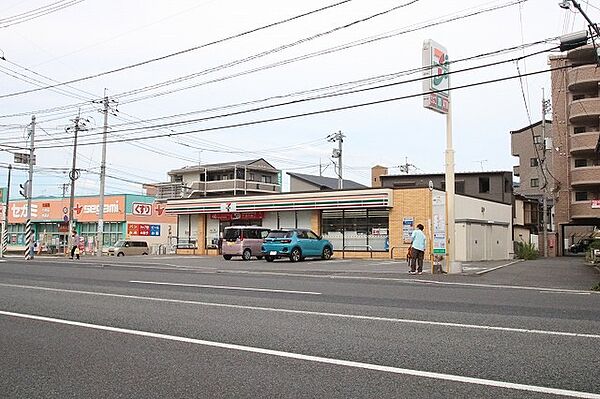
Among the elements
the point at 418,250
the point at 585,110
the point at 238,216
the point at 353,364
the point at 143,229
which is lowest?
the point at 353,364

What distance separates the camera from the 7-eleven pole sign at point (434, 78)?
18.4m

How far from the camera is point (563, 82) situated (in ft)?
141

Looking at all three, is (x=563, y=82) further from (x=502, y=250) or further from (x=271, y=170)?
(x=271, y=170)

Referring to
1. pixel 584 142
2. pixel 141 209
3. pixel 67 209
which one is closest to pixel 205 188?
pixel 141 209

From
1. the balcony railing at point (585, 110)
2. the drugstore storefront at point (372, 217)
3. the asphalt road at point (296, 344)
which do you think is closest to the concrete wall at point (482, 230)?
the drugstore storefront at point (372, 217)

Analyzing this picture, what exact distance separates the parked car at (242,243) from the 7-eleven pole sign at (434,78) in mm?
14765

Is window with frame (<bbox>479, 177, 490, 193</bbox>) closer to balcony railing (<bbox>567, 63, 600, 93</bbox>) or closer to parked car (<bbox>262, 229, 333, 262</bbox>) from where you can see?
balcony railing (<bbox>567, 63, 600, 93</bbox>)

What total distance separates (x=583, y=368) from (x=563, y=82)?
42.4m

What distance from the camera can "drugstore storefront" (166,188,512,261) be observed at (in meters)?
30.4

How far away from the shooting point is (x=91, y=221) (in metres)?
54.0

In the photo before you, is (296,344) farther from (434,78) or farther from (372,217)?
(372,217)

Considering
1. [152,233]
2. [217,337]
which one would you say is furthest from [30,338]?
[152,233]

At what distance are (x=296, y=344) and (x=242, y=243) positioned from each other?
24.0m

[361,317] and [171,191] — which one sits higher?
[171,191]
